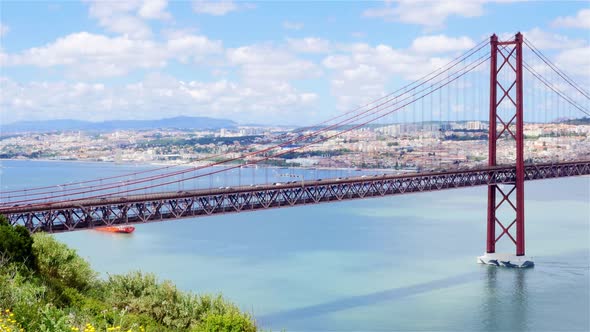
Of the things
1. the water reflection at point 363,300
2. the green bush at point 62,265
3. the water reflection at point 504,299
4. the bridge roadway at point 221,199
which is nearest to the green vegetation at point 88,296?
the green bush at point 62,265

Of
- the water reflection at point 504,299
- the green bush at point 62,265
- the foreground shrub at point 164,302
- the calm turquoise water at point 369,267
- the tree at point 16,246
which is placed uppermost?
the tree at point 16,246

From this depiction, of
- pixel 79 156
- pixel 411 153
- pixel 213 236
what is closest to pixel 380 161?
pixel 411 153

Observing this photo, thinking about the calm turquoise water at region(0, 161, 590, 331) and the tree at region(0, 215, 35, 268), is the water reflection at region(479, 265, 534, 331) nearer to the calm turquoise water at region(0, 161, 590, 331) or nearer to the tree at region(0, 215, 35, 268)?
the calm turquoise water at region(0, 161, 590, 331)

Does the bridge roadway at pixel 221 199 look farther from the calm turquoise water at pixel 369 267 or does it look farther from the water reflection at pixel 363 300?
the water reflection at pixel 363 300

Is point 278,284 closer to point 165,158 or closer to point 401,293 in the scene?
point 401,293

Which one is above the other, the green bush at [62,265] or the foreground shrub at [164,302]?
the green bush at [62,265]

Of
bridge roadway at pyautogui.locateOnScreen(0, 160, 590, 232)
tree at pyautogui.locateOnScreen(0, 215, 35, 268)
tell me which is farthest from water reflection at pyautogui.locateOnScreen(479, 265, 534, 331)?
tree at pyautogui.locateOnScreen(0, 215, 35, 268)
